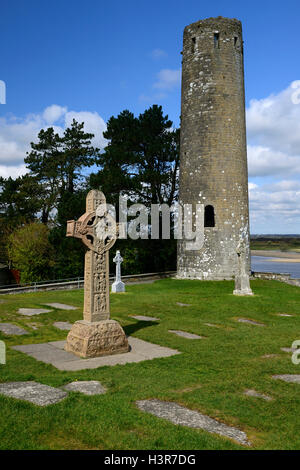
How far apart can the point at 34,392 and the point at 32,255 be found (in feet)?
81.2

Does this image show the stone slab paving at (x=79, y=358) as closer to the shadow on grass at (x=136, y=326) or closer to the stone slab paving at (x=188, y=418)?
the shadow on grass at (x=136, y=326)

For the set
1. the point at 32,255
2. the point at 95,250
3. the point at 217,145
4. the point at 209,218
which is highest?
the point at 217,145

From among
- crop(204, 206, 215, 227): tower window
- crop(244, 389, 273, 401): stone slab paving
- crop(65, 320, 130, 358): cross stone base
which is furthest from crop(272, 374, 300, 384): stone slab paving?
crop(204, 206, 215, 227): tower window

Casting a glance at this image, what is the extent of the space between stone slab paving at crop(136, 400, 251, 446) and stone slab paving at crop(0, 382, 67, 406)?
1060mm

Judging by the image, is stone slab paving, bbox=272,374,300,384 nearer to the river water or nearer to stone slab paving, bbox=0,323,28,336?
stone slab paving, bbox=0,323,28,336

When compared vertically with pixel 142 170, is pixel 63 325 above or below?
below

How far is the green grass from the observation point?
4.07 m

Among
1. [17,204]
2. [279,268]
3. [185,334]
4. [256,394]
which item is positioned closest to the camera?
[256,394]

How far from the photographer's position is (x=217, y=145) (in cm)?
2222

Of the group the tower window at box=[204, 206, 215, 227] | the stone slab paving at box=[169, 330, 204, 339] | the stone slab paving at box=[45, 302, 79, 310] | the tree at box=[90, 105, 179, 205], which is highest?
the tree at box=[90, 105, 179, 205]

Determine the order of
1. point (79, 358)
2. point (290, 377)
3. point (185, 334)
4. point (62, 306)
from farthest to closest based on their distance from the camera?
1. point (62, 306)
2. point (185, 334)
3. point (79, 358)
4. point (290, 377)

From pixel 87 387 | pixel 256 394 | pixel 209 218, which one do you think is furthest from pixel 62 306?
pixel 209 218

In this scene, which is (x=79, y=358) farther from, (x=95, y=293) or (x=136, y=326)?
(x=136, y=326)
